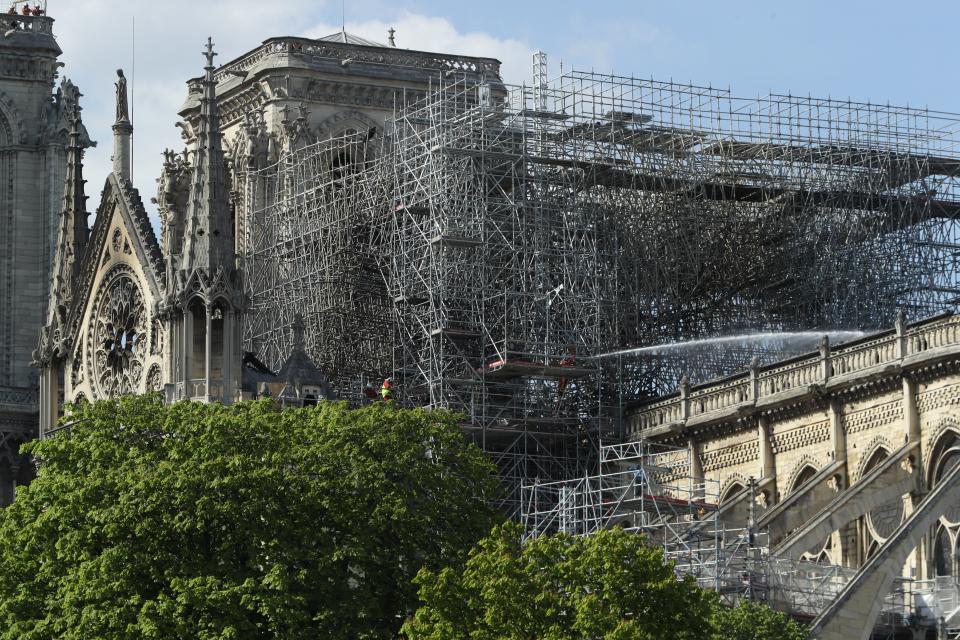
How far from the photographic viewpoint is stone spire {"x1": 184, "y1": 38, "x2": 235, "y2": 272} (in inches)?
3019

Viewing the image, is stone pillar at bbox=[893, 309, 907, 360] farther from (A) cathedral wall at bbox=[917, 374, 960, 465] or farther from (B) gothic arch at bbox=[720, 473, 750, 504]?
(B) gothic arch at bbox=[720, 473, 750, 504]

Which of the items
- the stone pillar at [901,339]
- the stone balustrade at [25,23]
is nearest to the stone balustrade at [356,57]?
the stone balustrade at [25,23]

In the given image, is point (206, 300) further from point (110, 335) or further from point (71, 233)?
point (71, 233)

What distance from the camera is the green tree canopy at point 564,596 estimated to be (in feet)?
180

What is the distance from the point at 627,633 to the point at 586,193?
33384mm

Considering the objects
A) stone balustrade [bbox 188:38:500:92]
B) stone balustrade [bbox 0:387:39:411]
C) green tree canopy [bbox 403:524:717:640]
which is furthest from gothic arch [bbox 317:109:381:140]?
green tree canopy [bbox 403:524:717:640]

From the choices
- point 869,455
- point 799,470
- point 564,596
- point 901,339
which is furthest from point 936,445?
point 564,596

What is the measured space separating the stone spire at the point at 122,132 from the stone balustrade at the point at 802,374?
603 inches

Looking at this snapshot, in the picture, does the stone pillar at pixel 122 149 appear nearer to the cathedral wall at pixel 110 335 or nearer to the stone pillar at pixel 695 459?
the cathedral wall at pixel 110 335

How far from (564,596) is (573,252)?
28967mm

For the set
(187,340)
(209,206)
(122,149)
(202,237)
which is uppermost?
(122,149)

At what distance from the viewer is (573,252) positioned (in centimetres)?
8381

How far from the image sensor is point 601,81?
88.0 meters

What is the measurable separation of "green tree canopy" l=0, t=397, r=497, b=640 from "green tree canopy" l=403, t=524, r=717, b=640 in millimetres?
3032
